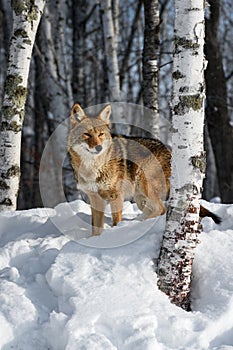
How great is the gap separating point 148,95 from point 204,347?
207 inches

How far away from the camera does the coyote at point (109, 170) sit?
5156mm

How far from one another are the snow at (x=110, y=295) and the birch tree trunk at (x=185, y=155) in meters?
0.16

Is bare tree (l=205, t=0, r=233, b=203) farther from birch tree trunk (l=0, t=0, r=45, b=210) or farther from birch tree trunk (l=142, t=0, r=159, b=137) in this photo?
birch tree trunk (l=0, t=0, r=45, b=210)

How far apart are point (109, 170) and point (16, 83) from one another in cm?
157

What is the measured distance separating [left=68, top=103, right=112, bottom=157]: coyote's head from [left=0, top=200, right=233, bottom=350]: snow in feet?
3.56

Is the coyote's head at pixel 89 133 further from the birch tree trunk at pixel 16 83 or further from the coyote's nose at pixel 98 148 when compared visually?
the birch tree trunk at pixel 16 83

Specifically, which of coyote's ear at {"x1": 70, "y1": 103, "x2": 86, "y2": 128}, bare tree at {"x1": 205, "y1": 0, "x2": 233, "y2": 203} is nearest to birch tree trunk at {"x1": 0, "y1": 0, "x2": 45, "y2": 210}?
coyote's ear at {"x1": 70, "y1": 103, "x2": 86, "y2": 128}

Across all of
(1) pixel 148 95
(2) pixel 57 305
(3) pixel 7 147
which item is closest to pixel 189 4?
(2) pixel 57 305

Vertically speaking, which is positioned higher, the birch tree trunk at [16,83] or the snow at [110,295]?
the birch tree trunk at [16,83]

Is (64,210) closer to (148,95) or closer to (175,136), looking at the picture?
(175,136)

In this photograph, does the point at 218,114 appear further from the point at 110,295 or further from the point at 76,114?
the point at 110,295

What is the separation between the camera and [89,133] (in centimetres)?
509

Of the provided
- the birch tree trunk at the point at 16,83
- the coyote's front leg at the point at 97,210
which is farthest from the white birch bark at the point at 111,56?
the coyote's front leg at the point at 97,210

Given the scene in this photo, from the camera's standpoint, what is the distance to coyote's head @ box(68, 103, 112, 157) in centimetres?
509
